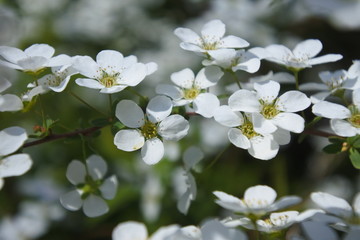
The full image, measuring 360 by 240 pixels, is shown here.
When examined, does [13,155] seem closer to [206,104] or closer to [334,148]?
[206,104]

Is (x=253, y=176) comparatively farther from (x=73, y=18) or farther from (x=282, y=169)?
(x=73, y=18)

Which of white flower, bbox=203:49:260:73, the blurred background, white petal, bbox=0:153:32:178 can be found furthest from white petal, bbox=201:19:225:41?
the blurred background

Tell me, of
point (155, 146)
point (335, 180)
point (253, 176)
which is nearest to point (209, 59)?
point (155, 146)

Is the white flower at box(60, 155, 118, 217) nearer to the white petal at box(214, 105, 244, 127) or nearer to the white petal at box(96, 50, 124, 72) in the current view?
the white petal at box(96, 50, 124, 72)

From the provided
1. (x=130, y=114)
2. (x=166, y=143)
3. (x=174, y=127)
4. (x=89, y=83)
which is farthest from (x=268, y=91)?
(x=166, y=143)

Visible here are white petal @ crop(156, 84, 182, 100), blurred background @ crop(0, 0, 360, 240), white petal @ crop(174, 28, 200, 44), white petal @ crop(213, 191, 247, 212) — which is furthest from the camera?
blurred background @ crop(0, 0, 360, 240)
